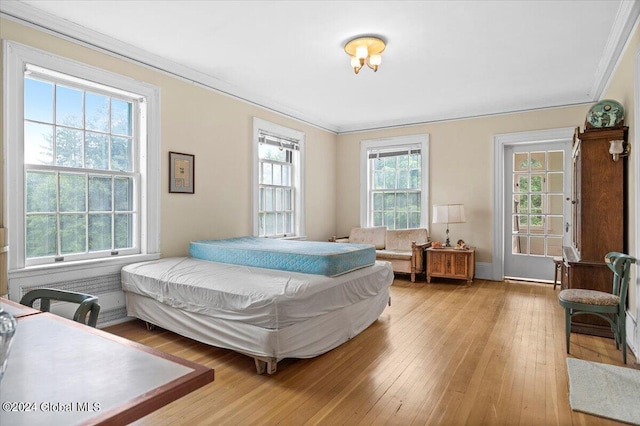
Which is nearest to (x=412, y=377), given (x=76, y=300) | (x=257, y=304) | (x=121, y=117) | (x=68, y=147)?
(x=257, y=304)

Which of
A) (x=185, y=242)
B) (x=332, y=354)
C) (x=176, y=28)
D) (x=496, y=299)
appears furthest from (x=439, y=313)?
(x=176, y=28)

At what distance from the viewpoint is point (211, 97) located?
15.3 ft

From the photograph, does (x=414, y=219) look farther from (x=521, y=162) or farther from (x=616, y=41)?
(x=616, y=41)

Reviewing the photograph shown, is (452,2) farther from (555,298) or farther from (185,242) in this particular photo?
(555,298)

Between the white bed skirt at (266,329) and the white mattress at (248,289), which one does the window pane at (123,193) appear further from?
the white bed skirt at (266,329)

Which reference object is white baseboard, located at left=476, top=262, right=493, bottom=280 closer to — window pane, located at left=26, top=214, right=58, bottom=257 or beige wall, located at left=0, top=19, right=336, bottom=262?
beige wall, located at left=0, top=19, right=336, bottom=262

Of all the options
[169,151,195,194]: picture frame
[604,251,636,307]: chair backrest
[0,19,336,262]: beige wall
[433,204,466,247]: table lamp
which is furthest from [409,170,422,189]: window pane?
[169,151,195,194]: picture frame

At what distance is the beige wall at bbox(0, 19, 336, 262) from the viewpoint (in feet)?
12.3

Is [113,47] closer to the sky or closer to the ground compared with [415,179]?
closer to the sky

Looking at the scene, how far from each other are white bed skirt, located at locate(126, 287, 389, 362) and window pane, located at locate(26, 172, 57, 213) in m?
1.10

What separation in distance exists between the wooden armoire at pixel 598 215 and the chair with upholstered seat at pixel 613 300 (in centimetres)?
27

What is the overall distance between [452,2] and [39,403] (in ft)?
11.0

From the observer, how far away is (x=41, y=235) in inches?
128

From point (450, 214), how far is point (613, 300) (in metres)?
2.98
